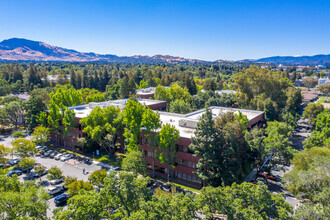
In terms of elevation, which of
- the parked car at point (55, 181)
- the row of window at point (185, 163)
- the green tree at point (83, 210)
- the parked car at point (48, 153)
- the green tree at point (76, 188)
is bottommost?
the parked car at point (48, 153)

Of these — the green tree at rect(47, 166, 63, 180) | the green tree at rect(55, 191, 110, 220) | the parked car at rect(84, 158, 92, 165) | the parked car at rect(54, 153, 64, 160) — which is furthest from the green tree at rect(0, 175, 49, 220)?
the parked car at rect(54, 153, 64, 160)

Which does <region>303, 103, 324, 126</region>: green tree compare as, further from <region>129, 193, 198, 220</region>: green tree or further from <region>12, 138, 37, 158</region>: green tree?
<region>12, 138, 37, 158</region>: green tree

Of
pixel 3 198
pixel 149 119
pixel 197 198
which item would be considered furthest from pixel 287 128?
pixel 3 198

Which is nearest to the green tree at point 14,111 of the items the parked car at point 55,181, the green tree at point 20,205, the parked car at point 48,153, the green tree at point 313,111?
the parked car at point 48,153

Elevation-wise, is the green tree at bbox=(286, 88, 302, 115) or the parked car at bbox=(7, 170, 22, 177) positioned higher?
the green tree at bbox=(286, 88, 302, 115)

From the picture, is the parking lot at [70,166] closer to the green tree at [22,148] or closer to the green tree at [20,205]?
the green tree at [22,148]

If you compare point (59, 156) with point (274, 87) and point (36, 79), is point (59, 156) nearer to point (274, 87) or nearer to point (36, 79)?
point (274, 87)
